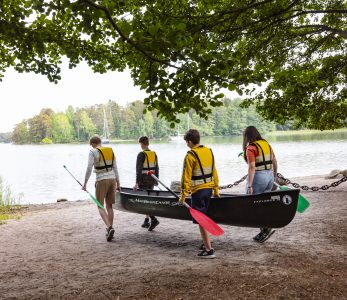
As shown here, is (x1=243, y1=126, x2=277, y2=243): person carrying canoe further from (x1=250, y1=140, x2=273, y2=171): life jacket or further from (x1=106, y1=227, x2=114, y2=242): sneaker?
(x1=106, y1=227, x2=114, y2=242): sneaker

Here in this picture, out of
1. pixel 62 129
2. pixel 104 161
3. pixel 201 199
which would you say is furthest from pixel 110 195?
pixel 62 129

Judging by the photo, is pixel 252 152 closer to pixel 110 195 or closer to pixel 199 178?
pixel 199 178

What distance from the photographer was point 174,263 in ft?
18.8

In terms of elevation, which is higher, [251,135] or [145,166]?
[251,135]

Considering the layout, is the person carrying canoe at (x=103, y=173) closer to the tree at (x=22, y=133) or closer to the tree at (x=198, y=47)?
the tree at (x=198, y=47)

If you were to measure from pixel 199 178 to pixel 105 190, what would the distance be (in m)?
2.33

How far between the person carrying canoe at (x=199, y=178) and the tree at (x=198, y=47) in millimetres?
804

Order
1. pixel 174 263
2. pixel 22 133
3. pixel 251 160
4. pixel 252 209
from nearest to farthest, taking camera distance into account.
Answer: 1. pixel 174 263
2. pixel 252 209
3. pixel 251 160
4. pixel 22 133

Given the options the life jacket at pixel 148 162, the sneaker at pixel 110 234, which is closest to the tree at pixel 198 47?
Result: the life jacket at pixel 148 162

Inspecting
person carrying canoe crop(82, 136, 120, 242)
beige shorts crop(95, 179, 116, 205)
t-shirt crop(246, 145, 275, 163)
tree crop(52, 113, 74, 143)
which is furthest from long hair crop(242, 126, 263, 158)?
tree crop(52, 113, 74, 143)

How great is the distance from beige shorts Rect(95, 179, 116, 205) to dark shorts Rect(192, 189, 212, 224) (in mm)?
2114

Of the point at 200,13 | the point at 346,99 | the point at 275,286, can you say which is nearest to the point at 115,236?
the point at 275,286

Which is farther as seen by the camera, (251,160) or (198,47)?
(251,160)

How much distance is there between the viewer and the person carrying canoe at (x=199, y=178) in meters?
5.94
